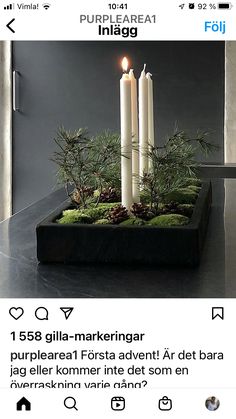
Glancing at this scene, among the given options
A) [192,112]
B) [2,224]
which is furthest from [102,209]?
[192,112]

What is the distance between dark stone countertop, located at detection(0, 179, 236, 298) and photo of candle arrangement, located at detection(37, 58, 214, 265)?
0.02 metres

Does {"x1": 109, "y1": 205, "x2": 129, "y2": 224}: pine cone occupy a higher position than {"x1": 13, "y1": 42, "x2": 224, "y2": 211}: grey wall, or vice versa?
{"x1": 13, "y1": 42, "x2": 224, "y2": 211}: grey wall

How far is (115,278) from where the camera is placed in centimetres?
59

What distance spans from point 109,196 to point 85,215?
0.34 ft
